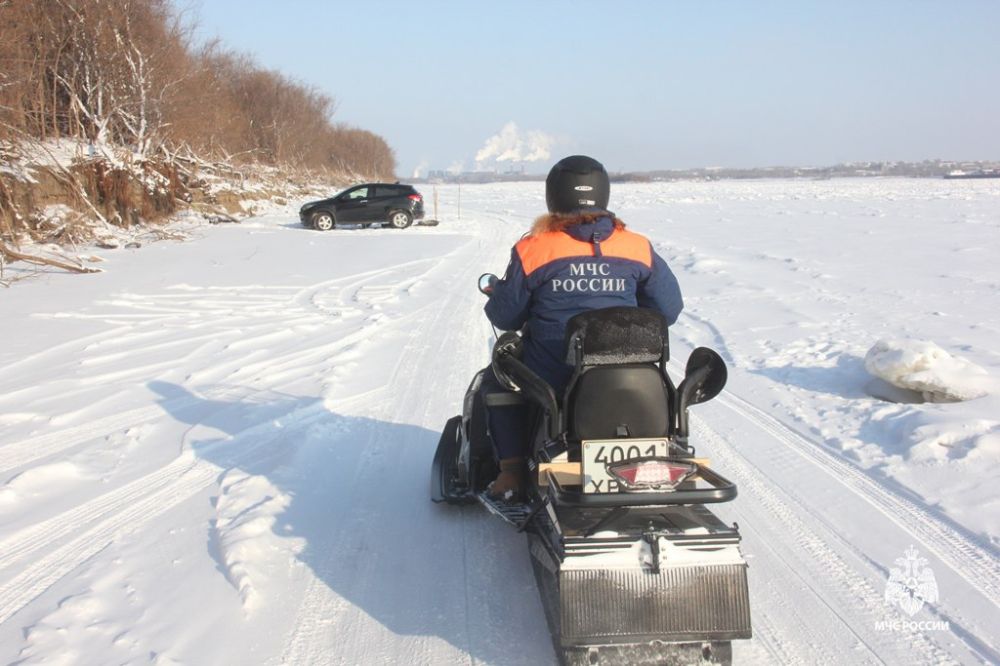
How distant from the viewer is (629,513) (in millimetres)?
2941

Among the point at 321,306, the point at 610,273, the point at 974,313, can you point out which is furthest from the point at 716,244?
the point at 610,273

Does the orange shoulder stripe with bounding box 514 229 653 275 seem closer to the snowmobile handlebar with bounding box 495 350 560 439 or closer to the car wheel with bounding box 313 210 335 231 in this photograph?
the snowmobile handlebar with bounding box 495 350 560 439

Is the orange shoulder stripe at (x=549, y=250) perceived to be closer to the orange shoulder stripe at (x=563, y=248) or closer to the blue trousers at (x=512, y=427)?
the orange shoulder stripe at (x=563, y=248)

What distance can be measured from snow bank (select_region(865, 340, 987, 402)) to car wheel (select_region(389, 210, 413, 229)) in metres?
21.1

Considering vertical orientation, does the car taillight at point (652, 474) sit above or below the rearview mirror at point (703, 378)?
below

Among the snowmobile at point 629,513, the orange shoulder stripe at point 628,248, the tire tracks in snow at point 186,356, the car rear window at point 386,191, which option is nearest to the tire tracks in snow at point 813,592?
the snowmobile at point 629,513

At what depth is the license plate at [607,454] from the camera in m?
2.96

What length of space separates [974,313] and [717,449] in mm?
5876

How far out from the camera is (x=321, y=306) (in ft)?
36.2

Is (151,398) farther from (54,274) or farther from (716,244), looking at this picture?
(716,244)

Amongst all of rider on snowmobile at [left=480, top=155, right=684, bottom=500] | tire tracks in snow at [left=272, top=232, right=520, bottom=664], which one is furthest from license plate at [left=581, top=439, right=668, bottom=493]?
tire tracks in snow at [left=272, top=232, right=520, bottom=664]

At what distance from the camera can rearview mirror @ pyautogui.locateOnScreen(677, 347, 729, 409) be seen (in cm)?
330

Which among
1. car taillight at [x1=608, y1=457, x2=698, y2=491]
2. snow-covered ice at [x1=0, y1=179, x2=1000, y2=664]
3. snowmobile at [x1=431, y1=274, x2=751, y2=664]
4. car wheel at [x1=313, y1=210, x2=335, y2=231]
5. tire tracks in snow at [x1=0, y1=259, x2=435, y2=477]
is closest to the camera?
snowmobile at [x1=431, y1=274, x2=751, y2=664]

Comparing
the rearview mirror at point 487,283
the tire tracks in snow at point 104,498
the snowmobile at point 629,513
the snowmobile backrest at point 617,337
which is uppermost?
the rearview mirror at point 487,283
